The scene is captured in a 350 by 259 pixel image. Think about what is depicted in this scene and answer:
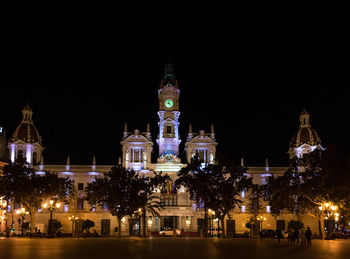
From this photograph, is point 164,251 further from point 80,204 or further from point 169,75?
point 169,75

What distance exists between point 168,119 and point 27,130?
98.9 feet

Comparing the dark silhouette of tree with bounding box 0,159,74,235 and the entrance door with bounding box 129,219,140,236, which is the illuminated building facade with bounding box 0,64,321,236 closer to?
the entrance door with bounding box 129,219,140,236

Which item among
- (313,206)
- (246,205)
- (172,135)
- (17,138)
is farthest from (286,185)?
(17,138)

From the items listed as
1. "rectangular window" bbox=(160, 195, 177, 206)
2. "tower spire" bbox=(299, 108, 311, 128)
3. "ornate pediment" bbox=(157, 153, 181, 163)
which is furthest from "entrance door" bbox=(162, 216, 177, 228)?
"tower spire" bbox=(299, 108, 311, 128)

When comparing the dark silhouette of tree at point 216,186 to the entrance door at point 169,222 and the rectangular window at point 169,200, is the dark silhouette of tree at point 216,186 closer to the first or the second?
the entrance door at point 169,222

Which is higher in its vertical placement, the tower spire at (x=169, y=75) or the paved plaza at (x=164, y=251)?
the tower spire at (x=169, y=75)

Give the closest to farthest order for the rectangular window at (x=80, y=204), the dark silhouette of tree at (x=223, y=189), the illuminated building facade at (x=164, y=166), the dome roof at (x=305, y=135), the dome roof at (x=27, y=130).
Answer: the dark silhouette of tree at (x=223, y=189), the illuminated building facade at (x=164, y=166), the rectangular window at (x=80, y=204), the dome roof at (x=305, y=135), the dome roof at (x=27, y=130)

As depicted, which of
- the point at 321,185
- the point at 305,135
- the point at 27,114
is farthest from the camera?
the point at 27,114

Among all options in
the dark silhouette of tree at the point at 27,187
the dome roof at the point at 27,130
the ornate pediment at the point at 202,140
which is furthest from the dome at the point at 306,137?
the dome roof at the point at 27,130

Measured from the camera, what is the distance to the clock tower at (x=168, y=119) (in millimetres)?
100312

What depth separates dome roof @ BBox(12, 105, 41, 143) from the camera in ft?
328

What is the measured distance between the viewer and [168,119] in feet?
332

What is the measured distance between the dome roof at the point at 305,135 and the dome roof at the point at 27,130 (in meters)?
55.3

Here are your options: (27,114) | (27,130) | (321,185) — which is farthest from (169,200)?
(321,185)
